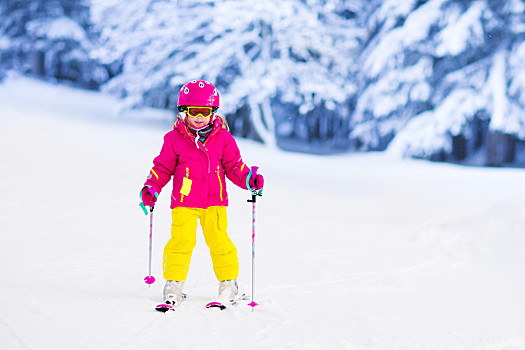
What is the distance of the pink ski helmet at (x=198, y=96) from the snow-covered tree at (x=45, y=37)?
20300 mm

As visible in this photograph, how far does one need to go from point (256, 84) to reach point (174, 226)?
1028 cm

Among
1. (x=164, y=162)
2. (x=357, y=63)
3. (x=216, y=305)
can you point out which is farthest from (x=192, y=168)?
(x=357, y=63)

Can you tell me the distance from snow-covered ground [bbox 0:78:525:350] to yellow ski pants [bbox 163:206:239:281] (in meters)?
0.27

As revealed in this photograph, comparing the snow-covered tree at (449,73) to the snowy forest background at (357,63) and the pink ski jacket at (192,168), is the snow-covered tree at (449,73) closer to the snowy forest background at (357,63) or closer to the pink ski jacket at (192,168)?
the snowy forest background at (357,63)

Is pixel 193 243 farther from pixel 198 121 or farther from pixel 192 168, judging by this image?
pixel 198 121

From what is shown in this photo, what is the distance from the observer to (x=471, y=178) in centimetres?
1100

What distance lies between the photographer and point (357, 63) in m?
15.5

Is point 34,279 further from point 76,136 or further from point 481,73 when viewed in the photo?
point 481,73

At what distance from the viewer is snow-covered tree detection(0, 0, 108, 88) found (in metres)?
22.9

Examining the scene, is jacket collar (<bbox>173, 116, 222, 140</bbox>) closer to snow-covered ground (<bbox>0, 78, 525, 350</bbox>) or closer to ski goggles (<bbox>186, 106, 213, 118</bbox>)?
ski goggles (<bbox>186, 106, 213, 118</bbox>)

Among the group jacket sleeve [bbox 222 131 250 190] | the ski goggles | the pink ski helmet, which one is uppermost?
the pink ski helmet

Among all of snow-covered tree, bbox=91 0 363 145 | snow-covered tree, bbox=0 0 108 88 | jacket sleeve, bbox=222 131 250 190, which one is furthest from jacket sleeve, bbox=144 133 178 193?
snow-covered tree, bbox=0 0 108 88

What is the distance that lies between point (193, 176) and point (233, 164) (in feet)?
0.97

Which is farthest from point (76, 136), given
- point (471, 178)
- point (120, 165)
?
point (471, 178)
